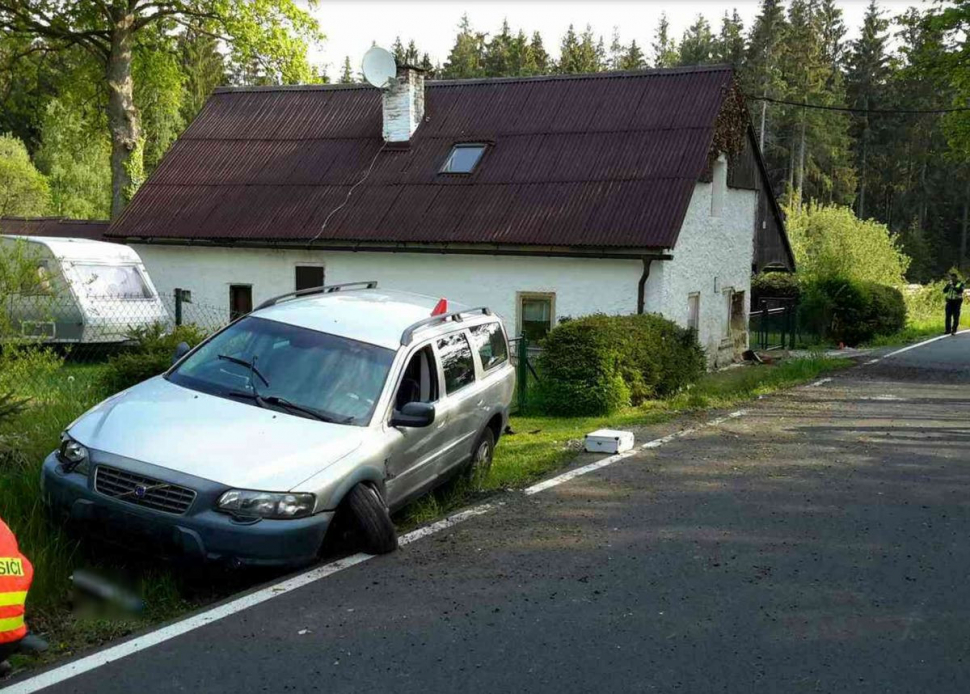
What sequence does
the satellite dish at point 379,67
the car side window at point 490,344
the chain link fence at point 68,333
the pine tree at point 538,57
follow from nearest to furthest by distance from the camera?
the chain link fence at point 68,333 < the car side window at point 490,344 < the satellite dish at point 379,67 < the pine tree at point 538,57

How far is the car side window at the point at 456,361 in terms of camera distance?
26.0 ft

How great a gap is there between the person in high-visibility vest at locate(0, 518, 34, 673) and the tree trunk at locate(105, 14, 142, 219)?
2612cm

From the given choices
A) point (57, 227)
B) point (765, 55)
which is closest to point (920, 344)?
point (57, 227)

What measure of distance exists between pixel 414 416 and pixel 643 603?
209 centimetres

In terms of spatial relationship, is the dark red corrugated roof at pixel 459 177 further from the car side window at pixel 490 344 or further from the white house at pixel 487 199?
the car side window at pixel 490 344

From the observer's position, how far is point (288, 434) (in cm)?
615

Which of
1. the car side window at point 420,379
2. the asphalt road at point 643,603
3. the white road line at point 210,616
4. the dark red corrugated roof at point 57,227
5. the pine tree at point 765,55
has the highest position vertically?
the pine tree at point 765,55

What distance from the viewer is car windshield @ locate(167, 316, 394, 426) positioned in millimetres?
6715

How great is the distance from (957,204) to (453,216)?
208 feet

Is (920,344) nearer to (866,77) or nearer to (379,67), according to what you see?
(379,67)

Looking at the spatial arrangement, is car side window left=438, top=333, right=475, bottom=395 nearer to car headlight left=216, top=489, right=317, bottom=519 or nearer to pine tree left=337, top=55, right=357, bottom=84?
car headlight left=216, top=489, right=317, bottom=519

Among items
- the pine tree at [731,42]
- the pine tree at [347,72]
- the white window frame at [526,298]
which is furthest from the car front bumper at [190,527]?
the pine tree at [347,72]

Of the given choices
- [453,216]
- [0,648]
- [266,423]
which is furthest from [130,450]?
[453,216]

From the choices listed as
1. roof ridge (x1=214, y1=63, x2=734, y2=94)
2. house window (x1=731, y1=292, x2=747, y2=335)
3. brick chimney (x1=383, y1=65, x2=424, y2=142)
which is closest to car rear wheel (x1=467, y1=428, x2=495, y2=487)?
roof ridge (x1=214, y1=63, x2=734, y2=94)
